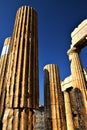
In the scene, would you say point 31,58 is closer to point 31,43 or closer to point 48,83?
point 31,43

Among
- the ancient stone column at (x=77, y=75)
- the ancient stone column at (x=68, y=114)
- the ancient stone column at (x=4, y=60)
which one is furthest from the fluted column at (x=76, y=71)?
the ancient stone column at (x=4, y=60)

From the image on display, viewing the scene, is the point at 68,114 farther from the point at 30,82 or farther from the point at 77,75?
the point at 30,82

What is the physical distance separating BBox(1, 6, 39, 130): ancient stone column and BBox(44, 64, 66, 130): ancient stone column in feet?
16.5

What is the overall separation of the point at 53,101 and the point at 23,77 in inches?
239

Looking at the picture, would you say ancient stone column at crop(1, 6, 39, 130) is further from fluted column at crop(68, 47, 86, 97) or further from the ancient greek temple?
fluted column at crop(68, 47, 86, 97)

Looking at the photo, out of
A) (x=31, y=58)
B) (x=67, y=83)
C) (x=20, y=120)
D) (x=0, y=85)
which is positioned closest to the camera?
(x=20, y=120)

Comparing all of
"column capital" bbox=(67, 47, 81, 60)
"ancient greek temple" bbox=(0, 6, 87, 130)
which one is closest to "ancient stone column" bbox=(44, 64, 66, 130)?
"ancient greek temple" bbox=(0, 6, 87, 130)

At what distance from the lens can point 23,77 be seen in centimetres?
696

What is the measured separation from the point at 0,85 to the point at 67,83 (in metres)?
9.38

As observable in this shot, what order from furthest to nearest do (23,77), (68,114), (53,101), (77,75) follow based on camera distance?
(68,114), (77,75), (53,101), (23,77)

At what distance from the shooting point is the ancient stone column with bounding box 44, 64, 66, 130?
1152 cm

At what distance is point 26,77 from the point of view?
7.01 m

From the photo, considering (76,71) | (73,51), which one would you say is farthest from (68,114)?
(73,51)

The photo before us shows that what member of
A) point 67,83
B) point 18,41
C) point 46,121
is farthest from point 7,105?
point 67,83
